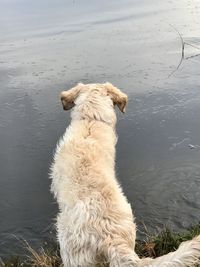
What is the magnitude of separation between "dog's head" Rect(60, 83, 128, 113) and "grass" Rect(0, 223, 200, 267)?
6.50 ft

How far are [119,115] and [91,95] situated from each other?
2.83 meters

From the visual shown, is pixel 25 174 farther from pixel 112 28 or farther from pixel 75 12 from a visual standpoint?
pixel 75 12

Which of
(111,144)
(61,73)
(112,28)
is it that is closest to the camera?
(111,144)

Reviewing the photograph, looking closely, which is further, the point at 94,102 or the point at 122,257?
the point at 94,102

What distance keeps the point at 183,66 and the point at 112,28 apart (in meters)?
3.75

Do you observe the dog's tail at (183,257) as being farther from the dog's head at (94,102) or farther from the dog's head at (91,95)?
the dog's head at (91,95)

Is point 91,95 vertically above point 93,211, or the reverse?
point 91,95

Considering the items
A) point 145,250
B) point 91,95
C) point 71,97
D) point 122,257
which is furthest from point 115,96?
point 122,257

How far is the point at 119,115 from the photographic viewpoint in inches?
377

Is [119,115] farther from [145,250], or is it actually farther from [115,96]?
[145,250]

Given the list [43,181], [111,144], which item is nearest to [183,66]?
[43,181]

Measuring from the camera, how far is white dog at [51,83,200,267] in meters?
4.29

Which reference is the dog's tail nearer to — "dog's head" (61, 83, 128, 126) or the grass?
the grass

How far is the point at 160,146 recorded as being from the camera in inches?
341
